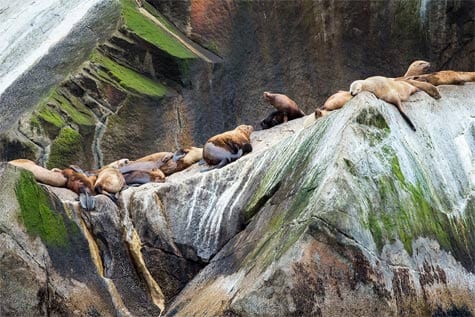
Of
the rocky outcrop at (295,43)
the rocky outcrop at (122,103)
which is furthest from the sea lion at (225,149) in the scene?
the rocky outcrop at (295,43)

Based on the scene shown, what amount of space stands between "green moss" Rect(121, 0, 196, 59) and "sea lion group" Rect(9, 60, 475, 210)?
1783mm

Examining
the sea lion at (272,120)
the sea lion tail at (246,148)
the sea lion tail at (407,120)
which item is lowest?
the sea lion at (272,120)

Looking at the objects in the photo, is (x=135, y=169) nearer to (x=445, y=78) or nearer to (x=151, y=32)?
(x=151, y=32)

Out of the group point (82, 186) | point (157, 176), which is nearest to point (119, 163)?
point (157, 176)

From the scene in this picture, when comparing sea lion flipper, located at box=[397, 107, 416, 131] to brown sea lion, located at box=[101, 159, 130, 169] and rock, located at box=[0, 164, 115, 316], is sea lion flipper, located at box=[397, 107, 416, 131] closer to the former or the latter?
rock, located at box=[0, 164, 115, 316]

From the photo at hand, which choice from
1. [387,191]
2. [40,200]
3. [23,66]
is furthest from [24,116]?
[387,191]

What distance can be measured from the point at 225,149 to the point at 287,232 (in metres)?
3.47

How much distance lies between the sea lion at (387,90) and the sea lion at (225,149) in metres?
1.76

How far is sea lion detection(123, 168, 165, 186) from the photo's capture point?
11148mm

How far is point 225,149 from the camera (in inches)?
457

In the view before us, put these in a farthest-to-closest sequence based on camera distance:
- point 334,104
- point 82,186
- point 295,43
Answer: point 295,43
point 334,104
point 82,186

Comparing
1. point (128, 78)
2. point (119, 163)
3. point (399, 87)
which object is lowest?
point (119, 163)

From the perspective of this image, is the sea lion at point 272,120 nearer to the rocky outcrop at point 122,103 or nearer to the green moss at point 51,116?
the rocky outcrop at point 122,103

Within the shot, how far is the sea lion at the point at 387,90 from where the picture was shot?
9.85 metres
